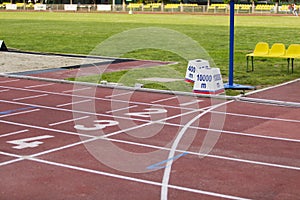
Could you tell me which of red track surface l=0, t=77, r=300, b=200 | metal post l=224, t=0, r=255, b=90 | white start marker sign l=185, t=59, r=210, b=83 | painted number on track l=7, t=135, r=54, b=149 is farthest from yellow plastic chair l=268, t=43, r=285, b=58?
painted number on track l=7, t=135, r=54, b=149

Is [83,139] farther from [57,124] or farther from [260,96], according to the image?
[260,96]

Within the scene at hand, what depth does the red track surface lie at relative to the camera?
9.11m

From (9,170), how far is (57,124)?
351cm

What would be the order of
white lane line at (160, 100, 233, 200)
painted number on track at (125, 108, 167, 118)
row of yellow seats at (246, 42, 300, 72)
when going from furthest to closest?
row of yellow seats at (246, 42, 300, 72), painted number on track at (125, 108, 167, 118), white lane line at (160, 100, 233, 200)

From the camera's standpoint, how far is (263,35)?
40.7 m

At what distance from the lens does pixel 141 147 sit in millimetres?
11516

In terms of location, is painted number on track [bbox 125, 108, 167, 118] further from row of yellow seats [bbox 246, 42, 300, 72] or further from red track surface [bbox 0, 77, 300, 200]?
row of yellow seats [bbox 246, 42, 300, 72]

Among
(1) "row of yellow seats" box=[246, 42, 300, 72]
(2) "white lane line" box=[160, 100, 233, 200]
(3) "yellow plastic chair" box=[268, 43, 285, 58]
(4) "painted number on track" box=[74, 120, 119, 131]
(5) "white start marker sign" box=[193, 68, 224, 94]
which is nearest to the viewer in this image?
(2) "white lane line" box=[160, 100, 233, 200]

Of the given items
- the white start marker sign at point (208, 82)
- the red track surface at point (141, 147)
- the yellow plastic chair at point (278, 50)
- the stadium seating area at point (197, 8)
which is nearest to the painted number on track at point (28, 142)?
the red track surface at point (141, 147)

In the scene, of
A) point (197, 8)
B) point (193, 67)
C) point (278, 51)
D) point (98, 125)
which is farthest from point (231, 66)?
point (197, 8)

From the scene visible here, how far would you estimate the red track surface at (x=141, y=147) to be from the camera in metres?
9.11

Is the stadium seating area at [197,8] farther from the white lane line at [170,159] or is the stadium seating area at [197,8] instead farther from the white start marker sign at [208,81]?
the white lane line at [170,159]

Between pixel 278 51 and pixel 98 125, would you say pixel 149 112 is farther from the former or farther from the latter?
pixel 278 51

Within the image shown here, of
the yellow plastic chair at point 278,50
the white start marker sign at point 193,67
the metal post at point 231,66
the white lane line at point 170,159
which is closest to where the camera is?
the white lane line at point 170,159
